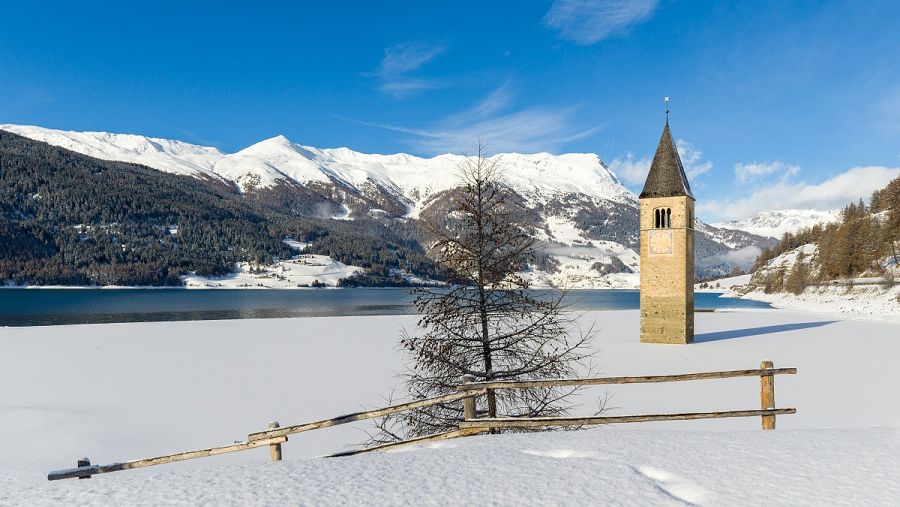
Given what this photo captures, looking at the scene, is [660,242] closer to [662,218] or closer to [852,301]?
[662,218]

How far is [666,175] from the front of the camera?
1390 inches

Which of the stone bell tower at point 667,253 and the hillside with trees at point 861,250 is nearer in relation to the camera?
the stone bell tower at point 667,253

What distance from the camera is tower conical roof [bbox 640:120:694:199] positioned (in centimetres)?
3481

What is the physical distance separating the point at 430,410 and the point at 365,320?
42927mm

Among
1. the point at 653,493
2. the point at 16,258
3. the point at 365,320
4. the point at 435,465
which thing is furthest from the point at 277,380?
the point at 16,258

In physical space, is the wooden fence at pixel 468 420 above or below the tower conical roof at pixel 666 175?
below

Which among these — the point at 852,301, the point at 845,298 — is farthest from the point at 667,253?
the point at 845,298

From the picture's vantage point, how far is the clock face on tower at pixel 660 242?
34.3 meters

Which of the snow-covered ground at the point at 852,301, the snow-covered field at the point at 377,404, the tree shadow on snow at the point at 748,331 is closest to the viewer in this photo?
the snow-covered field at the point at 377,404

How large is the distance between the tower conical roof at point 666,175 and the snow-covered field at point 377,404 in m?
10.3

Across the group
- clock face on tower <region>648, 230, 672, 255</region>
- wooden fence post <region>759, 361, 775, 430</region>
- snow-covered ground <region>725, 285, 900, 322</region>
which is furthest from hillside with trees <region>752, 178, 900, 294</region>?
wooden fence post <region>759, 361, 775, 430</region>

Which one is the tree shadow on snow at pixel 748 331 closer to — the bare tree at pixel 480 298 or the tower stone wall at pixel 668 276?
the tower stone wall at pixel 668 276

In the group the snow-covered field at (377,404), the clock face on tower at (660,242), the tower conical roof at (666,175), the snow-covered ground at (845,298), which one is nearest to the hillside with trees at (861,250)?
the snow-covered ground at (845,298)

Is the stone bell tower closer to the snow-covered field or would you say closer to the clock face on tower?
the clock face on tower
